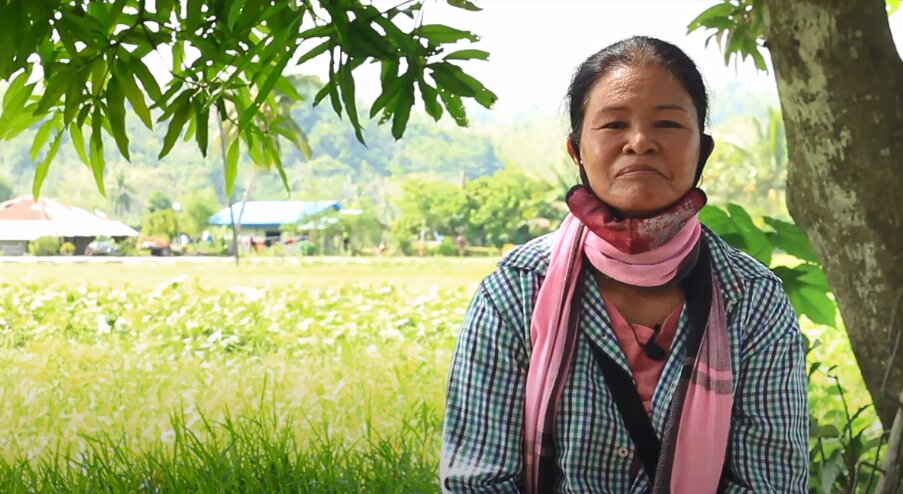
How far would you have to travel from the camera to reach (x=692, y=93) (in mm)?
805

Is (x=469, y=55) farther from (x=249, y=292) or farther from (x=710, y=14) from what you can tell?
(x=249, y=292)

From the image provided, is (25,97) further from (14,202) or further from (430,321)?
(430,321)

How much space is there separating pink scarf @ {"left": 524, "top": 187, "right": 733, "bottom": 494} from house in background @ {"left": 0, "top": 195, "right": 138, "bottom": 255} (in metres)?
1.85

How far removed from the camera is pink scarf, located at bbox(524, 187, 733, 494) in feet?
2.57

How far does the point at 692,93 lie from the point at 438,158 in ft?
6.54

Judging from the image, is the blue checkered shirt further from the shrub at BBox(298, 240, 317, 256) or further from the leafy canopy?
the shrub at BBox(298, 240, 317, 256)

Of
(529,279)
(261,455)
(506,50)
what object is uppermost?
(506,50)

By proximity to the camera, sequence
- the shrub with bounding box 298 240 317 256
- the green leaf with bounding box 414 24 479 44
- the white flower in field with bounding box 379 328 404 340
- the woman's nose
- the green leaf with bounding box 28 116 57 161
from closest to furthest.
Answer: the woman's nose
the green leaf with bounding box 414 24 479 44
the green leaf with bounding box 28 116 57 161
the white flower in field with bounding box 379 328 404 340
the shrub with bounding box 298 240 317 256

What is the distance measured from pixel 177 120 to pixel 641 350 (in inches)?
22.6

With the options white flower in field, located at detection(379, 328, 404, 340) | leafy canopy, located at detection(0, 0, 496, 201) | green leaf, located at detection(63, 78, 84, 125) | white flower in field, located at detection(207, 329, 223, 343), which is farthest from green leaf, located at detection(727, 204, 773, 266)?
white flower in field, located at detection(207, 329, 223, 343)

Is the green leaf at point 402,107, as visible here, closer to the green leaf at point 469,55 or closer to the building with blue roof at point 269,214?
the green leaf at point 469,55

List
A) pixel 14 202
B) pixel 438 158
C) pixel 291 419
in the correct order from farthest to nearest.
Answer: pixel 438 158 → pixel 14 202 → pixel 291 419

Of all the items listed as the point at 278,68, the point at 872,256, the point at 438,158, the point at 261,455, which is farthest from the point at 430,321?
the point at 278,68

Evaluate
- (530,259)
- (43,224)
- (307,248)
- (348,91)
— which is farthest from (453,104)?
(307,248)
